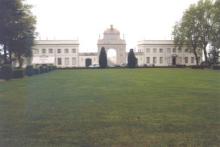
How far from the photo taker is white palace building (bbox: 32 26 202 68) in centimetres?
8119

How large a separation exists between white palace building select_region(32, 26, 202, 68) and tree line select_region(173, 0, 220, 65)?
1915cm

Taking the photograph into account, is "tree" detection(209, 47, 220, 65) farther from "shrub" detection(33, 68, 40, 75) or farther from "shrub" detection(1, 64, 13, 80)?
"shrub" detection(1, 64, 13, 80)

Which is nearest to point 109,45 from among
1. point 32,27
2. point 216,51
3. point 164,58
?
point 164,58

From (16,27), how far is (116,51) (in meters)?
49.9

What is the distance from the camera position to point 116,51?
8175 centimetres

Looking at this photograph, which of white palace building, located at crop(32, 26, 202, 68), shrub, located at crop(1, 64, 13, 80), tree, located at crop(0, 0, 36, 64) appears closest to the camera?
shrub, located at crop(1, 64, 13, 80)

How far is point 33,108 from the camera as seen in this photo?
9922 mm

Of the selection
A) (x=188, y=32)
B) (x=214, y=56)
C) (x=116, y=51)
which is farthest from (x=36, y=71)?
(x=116, y=51)

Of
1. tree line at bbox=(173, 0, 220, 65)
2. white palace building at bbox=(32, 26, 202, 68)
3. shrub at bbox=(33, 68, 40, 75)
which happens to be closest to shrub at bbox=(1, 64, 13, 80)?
shrub at bbox=(33, 68, 40, 75)

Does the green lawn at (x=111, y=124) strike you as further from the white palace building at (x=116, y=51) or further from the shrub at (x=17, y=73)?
the white palace building at (x=116, y=51)

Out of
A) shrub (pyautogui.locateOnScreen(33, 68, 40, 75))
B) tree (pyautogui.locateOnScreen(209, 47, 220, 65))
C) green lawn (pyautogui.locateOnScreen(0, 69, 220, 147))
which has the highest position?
tree (pyautogui.locateOnScreen(209, 47, 220, 65))

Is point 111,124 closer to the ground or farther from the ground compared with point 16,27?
closer to the ground

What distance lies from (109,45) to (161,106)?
71263 millimetres

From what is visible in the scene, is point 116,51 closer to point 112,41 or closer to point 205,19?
point 112,41
